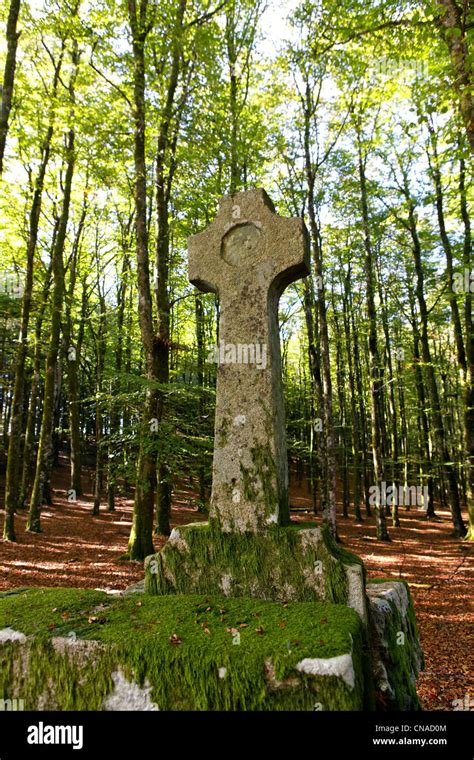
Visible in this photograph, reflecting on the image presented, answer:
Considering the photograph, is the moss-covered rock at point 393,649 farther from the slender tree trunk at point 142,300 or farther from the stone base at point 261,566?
the slender tree trunk at point 142,300

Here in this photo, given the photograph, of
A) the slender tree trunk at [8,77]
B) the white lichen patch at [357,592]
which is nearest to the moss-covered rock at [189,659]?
the white lichen patch at [357,592]

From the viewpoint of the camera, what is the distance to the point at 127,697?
239cm

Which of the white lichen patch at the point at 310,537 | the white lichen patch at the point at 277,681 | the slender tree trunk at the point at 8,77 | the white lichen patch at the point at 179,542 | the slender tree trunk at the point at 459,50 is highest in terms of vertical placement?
the slender tree trunk at the point at 8,77

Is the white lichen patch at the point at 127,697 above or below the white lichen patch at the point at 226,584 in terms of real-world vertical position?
below

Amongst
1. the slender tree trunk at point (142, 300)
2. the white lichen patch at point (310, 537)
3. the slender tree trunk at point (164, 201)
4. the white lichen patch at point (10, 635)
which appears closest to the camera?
the white lichen patch at point (10, 635)

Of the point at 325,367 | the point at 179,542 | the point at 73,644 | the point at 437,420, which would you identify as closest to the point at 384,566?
the point at 325,367

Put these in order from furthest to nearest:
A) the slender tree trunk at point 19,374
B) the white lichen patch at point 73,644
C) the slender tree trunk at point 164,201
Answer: the slender tree trunk at point 19,374, the slender tree trunk at point 164,201, the white lichen patch at point 73,644

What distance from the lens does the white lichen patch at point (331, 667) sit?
7.27 ft

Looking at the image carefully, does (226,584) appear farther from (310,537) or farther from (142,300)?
(142,300)

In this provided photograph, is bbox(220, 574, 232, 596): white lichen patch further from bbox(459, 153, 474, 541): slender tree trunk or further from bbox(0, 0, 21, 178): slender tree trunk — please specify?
bbox(459, 153, 474, 541): slender tree trunk

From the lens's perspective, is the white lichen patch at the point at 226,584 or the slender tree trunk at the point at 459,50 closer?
the white lichen patch at the point at 226,584

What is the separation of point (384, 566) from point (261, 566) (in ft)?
29.4

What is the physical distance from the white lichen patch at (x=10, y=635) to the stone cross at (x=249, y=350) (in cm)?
161

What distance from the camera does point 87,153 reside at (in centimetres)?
1011
